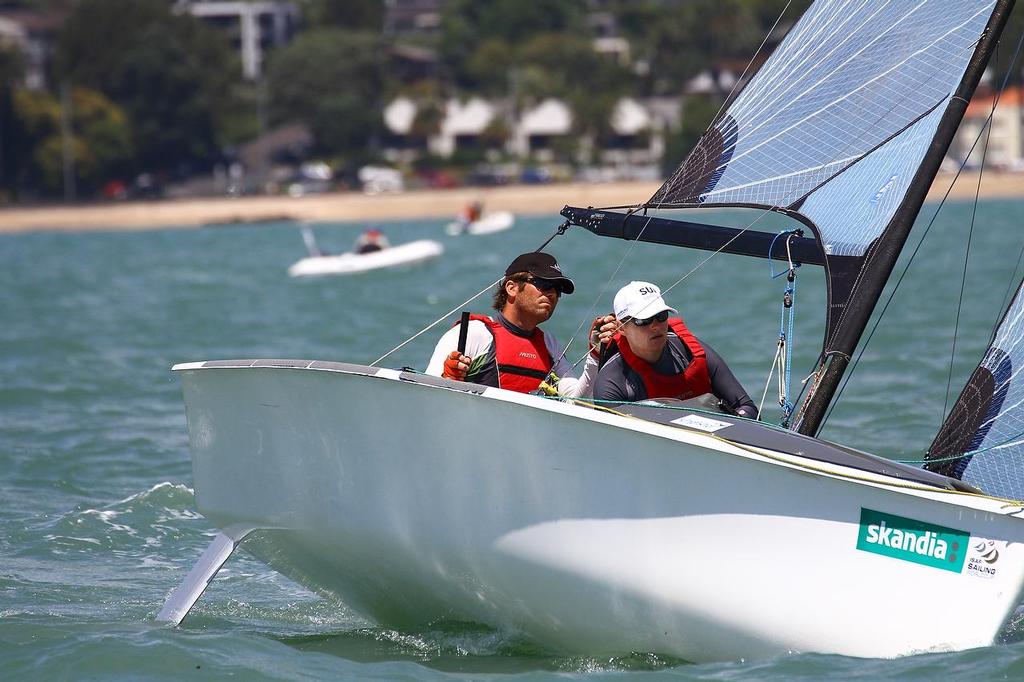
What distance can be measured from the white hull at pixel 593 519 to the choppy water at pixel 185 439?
0.12m

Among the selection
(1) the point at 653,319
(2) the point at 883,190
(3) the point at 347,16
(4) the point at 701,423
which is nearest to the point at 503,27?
(3) the point at 347,16

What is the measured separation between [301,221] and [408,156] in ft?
64.8

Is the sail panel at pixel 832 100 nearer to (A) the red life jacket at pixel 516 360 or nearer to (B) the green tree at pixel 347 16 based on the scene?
(A) the red life jacket at pixel 516 360

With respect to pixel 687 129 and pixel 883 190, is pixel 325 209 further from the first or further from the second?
pixel 883 190

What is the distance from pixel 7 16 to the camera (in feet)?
302

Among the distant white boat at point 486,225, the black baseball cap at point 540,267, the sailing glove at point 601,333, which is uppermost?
the black baseball cap at point 540,267

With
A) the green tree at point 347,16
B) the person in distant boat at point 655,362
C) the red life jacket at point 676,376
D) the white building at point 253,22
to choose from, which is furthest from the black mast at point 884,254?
the white building at point 253,22

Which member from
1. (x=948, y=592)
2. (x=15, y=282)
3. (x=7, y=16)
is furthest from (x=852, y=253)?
(x=7, y=16)

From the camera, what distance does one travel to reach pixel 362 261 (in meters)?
26.3

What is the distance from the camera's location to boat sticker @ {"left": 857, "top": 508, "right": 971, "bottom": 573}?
4.16 metres

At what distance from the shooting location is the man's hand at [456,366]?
4852 mm

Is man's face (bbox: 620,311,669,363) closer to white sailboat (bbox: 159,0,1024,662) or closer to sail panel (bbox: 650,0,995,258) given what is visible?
white sailboat (bbox: 159,0,1024,662)

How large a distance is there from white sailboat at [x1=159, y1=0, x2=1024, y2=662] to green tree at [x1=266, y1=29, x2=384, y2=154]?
225ft

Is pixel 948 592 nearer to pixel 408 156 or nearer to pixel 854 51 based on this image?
pixel 854 51
